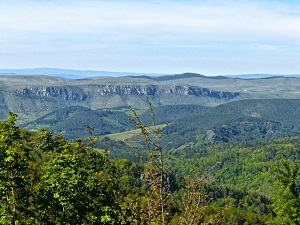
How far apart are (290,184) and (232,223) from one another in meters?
107

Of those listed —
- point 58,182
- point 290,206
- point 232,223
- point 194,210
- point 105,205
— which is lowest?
point 232,223

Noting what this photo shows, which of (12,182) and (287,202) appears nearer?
(12,182)

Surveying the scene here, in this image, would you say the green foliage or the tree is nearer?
the tree

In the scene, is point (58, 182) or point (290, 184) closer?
point (58, 182)

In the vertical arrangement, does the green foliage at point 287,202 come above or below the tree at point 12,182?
below

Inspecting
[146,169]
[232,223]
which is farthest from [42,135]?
[232,223]

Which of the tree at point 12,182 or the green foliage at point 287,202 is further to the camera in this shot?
the green foliage at point 287,202

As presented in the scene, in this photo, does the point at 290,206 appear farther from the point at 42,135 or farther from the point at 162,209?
the point at 162,209

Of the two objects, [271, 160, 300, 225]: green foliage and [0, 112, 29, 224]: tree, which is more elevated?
[0, 112, 29, 224]: tree

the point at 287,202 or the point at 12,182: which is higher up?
the point at 12,182

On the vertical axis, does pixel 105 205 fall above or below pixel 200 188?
below

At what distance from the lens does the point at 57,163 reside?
89.8 feet

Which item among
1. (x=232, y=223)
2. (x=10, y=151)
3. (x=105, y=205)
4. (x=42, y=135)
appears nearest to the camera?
(x=10, y=151)

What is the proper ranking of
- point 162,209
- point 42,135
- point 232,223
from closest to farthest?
1. point 162,209
2. point 42,135
3. point 232,223
